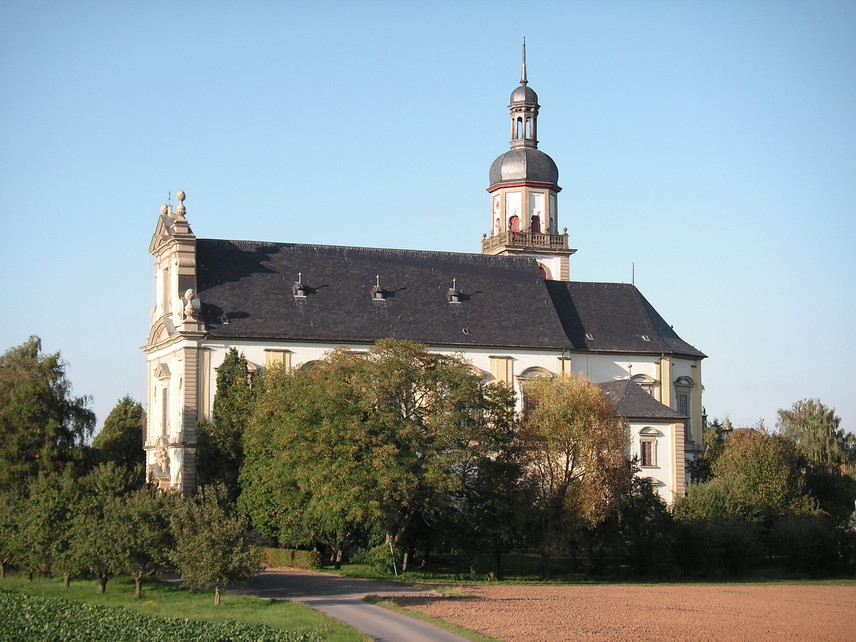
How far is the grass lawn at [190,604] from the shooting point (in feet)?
107

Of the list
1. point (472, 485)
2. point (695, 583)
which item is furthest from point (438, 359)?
point (695, 583)

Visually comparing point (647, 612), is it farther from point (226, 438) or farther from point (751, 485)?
point (226, 438)

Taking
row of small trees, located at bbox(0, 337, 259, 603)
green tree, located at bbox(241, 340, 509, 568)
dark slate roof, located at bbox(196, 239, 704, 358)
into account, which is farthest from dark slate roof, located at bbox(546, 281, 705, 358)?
row of small trees, located at bbox(0, 337, 259, 603)

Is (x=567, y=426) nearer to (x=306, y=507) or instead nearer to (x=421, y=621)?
(x=306, y=507)

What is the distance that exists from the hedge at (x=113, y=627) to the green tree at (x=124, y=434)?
3685cm

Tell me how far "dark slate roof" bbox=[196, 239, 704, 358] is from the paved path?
15.0m

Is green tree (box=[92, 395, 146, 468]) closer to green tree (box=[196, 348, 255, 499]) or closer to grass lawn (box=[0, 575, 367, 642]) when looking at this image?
green tree (box=[196, 348, 255, 499])

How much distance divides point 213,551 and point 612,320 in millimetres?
34916

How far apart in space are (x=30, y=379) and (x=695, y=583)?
1289 inches

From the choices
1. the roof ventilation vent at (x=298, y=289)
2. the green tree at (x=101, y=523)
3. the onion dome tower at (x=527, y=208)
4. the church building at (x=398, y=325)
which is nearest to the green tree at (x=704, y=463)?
the church building at (x=398, y=325)

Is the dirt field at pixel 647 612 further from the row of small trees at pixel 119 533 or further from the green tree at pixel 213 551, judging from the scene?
the row of small trees at pixel 119 533

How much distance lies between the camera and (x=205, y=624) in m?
33.0

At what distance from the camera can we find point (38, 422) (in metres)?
61.2

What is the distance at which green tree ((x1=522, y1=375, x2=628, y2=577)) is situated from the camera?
50312 mm
